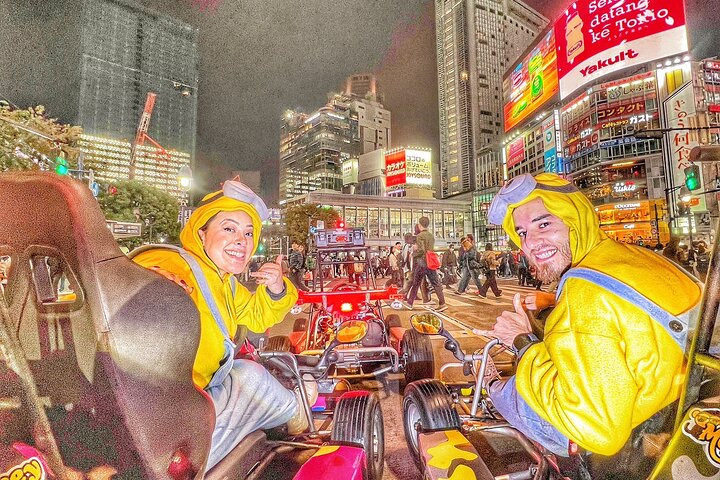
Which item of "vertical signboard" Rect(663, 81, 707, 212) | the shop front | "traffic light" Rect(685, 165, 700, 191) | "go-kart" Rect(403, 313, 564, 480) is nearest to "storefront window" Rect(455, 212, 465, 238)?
the shop front

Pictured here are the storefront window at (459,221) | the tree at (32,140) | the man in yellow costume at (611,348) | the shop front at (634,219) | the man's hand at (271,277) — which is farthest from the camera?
the storefront window at (459,221)

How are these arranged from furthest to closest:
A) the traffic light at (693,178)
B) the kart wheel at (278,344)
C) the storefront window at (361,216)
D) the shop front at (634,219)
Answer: the storefront window at (361,216)
the shop front at (634,219)
the traffic light at (693,178)
the kart wheel at (278,344)

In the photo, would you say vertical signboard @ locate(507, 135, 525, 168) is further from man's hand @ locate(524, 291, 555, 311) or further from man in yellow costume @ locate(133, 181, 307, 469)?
man in yellow costume @ locate(133, 181, 307, 469)

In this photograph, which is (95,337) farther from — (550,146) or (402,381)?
(550,146)

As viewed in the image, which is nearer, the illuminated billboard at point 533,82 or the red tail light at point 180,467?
the red tail light at point 180,467

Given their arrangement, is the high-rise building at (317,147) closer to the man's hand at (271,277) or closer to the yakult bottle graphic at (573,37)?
the yakult bottle graphic at (573,37)

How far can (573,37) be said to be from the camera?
29.9m

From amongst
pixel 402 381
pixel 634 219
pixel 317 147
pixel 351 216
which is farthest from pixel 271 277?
pixel 317 147

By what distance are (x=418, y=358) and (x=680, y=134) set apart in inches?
1209

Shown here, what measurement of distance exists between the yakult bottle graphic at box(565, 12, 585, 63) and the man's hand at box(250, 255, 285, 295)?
3727 cm

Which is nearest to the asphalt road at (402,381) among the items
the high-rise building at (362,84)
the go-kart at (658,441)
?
the go-kart at (658,441)

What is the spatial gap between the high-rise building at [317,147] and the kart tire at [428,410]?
9355cm

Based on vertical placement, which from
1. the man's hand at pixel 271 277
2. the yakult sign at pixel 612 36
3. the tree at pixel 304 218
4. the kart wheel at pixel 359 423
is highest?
the yakult sign at pixel 612 36

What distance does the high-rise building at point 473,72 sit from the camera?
332 ft
